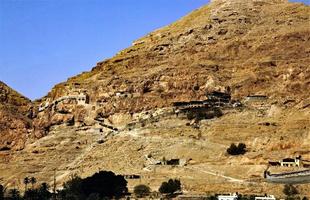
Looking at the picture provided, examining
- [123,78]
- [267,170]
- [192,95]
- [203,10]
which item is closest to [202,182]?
[267,170]

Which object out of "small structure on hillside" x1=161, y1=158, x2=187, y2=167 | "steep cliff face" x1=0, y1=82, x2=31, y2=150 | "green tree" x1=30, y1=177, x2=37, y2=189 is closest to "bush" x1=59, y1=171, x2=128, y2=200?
"small structure on hillside" x1=161, y1=158, x2=187, y2=167

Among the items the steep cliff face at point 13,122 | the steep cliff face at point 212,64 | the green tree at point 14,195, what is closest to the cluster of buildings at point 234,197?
the green tree at point 14,195

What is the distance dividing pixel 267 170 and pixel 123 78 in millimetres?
38370

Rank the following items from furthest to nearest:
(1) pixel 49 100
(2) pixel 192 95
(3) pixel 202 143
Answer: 1. (1) pixel 49 100
2. (2) pixel 192 95
3. (3) pixel 202 143

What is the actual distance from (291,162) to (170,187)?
13.8 m

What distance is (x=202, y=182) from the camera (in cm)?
8612

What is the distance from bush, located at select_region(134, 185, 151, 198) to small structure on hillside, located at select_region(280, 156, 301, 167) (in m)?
14.5

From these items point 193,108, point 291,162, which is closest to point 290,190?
point 291,162

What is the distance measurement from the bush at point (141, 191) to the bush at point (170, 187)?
4.94ft

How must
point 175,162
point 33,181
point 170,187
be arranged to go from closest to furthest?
point 170,187 < point 175,162 < point 33,181

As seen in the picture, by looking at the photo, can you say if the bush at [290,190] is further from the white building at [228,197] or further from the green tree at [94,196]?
the green tree at [94,196]

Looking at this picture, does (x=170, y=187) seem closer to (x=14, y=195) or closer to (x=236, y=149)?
(x=236, y=149)

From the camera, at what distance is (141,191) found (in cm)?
8450

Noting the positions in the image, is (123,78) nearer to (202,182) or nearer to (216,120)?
(216,120)
